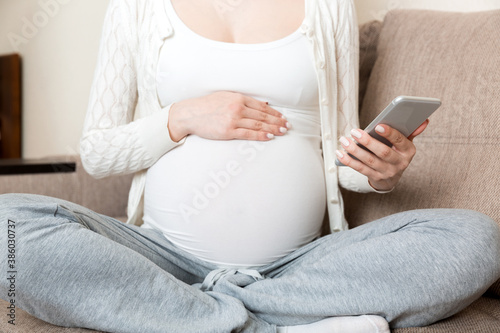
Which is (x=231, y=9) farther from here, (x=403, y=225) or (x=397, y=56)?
(x=403, y=225)

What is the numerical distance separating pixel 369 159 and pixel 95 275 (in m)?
0.50

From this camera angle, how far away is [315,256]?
36.2 inches

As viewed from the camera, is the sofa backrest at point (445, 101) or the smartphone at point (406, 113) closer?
the smartphone at point (406, 113)

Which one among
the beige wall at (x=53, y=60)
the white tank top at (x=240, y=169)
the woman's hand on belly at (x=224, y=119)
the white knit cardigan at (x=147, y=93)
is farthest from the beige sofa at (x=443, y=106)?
the beige wall at (x=53, y=60)

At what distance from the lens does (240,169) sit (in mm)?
961

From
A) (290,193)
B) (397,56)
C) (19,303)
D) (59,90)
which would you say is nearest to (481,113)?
(397,56)

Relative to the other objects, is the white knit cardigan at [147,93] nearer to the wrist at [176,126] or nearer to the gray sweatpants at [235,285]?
the wrist at [176,126]

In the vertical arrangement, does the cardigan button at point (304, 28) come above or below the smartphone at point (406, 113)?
above

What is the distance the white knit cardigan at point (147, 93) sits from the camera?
40.6 inches

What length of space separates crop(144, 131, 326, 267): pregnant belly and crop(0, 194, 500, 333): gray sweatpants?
14 centimetres

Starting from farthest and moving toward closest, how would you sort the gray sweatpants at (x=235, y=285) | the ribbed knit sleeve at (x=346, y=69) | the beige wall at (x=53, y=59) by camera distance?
the beige wall at (x=53, y=59)
the ribbed knit sleeve at (x=346, y=69)
the gray sweatpants at (x=235, y=285)

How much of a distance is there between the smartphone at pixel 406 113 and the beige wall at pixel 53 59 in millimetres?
811

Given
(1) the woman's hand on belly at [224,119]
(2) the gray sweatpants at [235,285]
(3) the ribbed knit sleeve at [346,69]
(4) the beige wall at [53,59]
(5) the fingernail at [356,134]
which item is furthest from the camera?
(4) the beige wall at [53,59]

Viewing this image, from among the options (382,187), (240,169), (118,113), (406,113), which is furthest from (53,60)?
(406,113)
